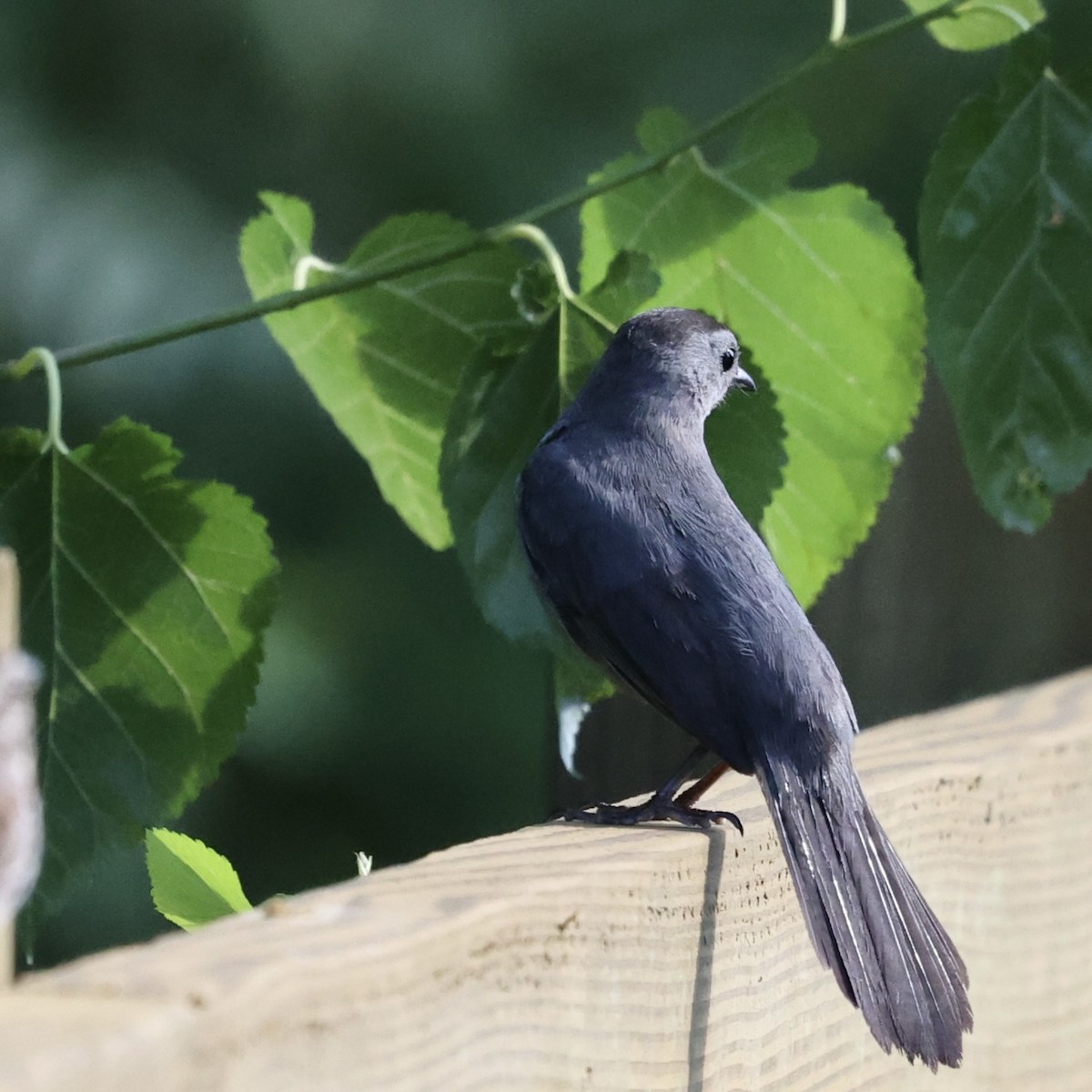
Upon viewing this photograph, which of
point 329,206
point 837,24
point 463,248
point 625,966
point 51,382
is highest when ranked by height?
point 329,206

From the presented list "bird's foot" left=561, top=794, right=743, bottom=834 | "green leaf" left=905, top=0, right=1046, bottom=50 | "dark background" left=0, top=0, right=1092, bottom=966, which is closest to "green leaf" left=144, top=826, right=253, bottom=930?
"bird's foot" left=561, top=794, right=743, bottom=834

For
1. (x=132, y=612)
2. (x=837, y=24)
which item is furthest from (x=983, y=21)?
(x=132, y=612)

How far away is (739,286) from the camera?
1546 mm

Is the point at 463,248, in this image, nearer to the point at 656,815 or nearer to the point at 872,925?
the point at 656,815

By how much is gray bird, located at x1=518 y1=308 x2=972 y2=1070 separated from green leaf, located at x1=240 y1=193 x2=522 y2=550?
10cm

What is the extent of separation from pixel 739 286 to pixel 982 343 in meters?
0.22

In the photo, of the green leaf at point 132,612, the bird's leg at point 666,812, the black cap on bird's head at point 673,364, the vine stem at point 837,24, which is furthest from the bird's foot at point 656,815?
the vine stem at point 837,24

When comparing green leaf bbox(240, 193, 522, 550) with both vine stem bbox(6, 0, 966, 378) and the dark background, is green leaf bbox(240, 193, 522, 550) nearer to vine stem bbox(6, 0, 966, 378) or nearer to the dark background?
vine stem bbox(6, 0, 966, 378)

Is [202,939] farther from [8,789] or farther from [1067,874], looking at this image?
[1067,874]

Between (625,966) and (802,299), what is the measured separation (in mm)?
693

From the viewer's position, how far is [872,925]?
3.69 feet

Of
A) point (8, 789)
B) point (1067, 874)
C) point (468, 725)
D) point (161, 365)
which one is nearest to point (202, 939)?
point (8, 789)

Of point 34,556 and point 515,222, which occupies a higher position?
point 515,222

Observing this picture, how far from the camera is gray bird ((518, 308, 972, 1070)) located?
112cm
